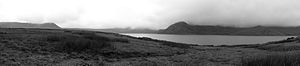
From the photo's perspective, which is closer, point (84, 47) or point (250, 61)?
point (250, 61)

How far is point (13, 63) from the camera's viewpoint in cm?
1000

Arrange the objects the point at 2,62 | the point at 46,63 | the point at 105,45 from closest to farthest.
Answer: the point at 2,62 → the point at 46,63 → the point at 105,45

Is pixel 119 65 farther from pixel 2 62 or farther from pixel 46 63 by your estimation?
pixel 2 62

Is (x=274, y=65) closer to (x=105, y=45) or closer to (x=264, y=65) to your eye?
(x=264, y=65)

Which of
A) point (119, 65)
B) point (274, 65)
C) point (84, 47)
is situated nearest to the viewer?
point (274, 65)

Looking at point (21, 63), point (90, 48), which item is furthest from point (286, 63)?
point (90, 48)

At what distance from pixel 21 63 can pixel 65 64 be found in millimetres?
1527

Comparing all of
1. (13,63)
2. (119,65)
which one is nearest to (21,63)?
(13,63)

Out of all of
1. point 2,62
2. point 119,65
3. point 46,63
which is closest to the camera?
point 2,62

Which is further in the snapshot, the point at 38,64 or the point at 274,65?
the point at 38,64

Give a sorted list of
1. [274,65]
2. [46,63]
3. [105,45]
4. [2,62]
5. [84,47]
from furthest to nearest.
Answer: [105,45] < [84,47] < [46,63] < [2,62] < [274,65]

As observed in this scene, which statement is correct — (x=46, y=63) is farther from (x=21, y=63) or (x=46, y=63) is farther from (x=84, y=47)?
(x=84, y=47)

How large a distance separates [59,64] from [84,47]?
5.86 meters

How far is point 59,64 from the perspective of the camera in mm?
10727
